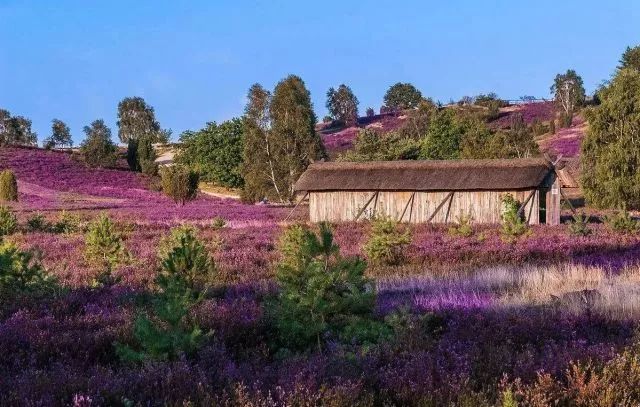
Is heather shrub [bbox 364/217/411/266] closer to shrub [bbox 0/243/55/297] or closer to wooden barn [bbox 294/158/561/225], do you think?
shrub [bbox 0/243/55/297]

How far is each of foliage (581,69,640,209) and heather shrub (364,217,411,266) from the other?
32.4 m

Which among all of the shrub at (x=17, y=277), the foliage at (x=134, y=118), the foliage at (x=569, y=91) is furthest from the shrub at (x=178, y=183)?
the foliage at (x=134, y=118)

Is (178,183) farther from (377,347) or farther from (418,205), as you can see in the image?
(377,347)

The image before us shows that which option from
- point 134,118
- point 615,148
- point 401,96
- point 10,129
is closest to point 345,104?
point 401,96

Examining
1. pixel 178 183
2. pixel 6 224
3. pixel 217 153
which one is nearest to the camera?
pixel 6 224

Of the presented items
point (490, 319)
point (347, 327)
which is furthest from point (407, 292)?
point (347, 327)

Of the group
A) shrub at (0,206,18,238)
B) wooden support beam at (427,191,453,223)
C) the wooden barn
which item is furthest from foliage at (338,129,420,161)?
shrub at (0,206,18,238)

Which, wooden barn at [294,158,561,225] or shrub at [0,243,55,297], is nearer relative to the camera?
shrub at [0,243,55,297]

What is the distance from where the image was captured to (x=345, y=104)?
127 meters

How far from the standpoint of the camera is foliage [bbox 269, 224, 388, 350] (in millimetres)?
6160

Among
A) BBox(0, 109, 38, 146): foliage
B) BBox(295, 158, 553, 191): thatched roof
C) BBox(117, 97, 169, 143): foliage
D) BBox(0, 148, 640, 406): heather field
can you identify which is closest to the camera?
BBox(0, 148, 640, 406): heather field

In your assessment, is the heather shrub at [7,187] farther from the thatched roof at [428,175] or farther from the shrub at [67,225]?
the thatched roof at [428,175]

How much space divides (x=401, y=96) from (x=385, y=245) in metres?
131

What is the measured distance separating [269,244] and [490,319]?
12.1m
